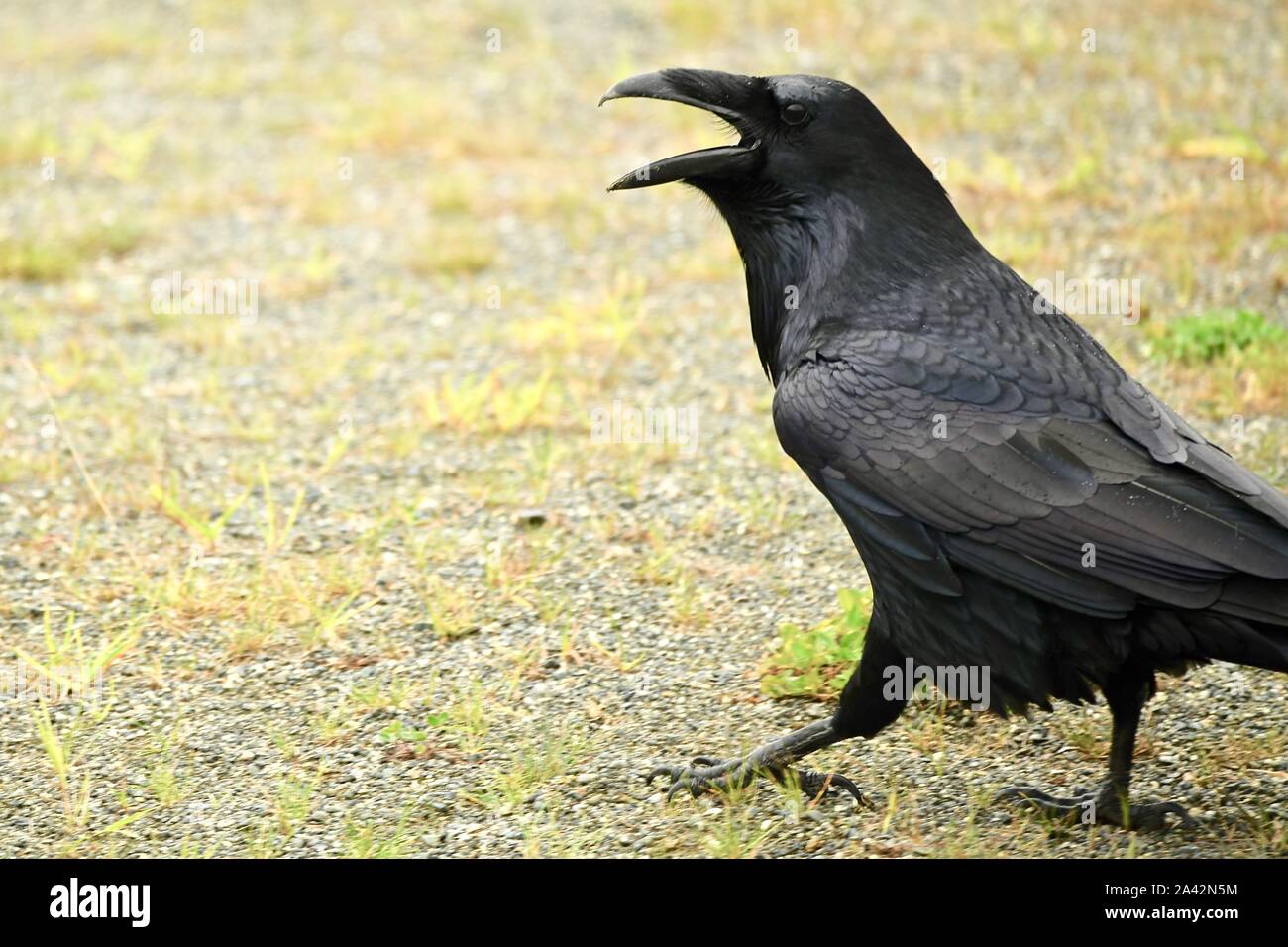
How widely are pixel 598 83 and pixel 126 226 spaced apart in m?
3.57

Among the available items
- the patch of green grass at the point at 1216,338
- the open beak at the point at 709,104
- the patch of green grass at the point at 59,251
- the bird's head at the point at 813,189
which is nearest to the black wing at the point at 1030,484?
the bird's head at the point at 813,189

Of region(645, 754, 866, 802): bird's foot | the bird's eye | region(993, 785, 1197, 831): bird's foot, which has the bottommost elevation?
region(993, 785, 1197, 831): bird's foot

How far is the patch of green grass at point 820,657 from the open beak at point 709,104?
53.7 inches

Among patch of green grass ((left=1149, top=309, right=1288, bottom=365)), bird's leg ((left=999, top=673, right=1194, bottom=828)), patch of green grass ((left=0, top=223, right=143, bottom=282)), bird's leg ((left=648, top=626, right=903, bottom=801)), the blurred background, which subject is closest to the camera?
bird's leg ((left=999, top=673, right=1194, bottom=828))

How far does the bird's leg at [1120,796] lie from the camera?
4.15 meters

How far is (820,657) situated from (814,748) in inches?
23.1

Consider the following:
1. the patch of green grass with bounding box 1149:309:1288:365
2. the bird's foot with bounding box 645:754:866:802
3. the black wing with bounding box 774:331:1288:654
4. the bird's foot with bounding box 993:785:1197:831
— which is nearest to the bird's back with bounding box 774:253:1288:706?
the black wing with bounding box 774:331:1288:654

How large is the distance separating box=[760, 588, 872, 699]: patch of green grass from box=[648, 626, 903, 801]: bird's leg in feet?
1.45

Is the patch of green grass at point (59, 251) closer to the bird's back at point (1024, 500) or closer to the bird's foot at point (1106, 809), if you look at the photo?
the bird's back at point (1024, 500)

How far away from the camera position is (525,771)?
4461 millimetres

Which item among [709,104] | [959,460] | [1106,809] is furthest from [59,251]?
[1106,809]

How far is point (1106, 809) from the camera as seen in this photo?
4215 mm

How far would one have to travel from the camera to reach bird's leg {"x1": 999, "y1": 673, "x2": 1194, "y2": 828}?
4148mm

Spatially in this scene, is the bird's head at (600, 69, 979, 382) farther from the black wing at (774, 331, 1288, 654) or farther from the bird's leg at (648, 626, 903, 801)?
the bird's leg at (648, 626, 903, 801)
